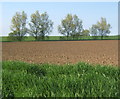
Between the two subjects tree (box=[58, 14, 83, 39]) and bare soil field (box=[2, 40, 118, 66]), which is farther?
tree (box=[58, 14, 83, 39])

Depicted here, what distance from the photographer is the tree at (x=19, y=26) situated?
1976 inches

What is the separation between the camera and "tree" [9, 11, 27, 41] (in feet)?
165

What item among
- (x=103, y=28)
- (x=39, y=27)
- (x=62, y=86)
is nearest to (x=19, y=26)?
(x=39, y=27)

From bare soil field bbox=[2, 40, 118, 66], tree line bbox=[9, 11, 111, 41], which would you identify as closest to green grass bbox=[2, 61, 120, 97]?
bare soil field bbox=[2, 40, 118, 66]

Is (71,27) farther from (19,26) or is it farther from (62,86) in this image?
(62,86)

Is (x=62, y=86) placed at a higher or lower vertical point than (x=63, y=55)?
lower

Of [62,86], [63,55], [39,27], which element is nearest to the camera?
[62,86]

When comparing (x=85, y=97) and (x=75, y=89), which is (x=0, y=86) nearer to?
(x=75, y=89)

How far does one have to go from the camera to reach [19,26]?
170ft

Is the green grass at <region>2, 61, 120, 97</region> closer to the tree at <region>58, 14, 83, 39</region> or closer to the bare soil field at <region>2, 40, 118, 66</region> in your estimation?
the bare soil field at <region>2, 40, 118, 66</region>

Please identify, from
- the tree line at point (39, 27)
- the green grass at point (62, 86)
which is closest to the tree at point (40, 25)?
the tree line at point (39, 27)

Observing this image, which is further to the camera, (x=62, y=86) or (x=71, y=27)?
(x=71, y=27)

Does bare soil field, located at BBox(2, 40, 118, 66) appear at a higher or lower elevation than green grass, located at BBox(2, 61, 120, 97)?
higher

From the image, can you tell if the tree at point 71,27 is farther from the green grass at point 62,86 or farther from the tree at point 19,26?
the green grass at point 62,86
